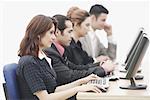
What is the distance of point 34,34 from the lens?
2170 millimetres

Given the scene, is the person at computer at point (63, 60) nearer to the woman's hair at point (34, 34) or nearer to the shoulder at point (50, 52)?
the shoulder at point (50, 52)

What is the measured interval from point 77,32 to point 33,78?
1310 millimetres

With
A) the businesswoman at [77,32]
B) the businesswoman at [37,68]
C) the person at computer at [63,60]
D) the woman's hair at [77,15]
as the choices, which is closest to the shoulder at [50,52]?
the person at computer at [63,60]

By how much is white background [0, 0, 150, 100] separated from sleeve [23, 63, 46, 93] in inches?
87.1

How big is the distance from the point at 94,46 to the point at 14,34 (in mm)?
1022

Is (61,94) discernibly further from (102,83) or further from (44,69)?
(102,83)

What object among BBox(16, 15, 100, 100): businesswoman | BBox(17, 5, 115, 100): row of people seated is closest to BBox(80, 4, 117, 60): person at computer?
BBox(17, 5, 115, 100): row of people seated

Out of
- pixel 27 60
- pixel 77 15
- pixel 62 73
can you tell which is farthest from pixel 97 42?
pixel 27 60

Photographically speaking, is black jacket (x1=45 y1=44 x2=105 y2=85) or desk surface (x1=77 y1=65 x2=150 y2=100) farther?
black jacket (x1=45 y1=44 x2=105 y2=85)

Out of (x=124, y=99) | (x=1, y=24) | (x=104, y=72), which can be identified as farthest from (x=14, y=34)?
(x=124, y=99)

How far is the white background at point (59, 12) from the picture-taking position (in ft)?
14.0

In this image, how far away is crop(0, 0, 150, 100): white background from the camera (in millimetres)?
4273

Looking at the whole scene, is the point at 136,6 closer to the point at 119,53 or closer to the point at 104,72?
the point at 119,53

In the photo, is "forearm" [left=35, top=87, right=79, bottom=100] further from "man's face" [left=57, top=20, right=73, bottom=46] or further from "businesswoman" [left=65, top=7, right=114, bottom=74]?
"businesswoman" [left=65, top=7, right=114, bottom=74]
